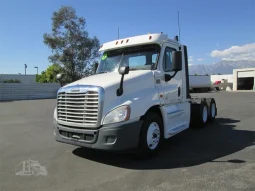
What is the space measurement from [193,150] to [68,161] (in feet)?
9.99

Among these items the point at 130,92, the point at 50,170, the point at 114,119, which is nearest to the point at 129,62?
the point at 130,92

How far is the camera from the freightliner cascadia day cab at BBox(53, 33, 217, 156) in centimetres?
555

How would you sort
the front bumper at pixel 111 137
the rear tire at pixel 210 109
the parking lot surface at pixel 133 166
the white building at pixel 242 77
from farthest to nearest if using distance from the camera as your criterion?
the white building at pixel 242 77 → the rear tire at pixel 210 109 → the front bumper at pixel 111 137 → the parking lot surface at pixel 133 166

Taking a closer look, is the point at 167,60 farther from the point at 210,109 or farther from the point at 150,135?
the point at 210,109

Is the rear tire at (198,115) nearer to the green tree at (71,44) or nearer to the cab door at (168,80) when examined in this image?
the cab door at (168,80)

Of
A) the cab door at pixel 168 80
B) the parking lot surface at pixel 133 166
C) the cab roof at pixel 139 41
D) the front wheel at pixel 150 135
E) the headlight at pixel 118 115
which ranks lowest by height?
the parking lot surface at pixel 133 166

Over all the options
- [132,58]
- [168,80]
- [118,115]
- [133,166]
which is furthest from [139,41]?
[133,166]

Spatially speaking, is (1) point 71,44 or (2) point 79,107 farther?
(1) point 71,44

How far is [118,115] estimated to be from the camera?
18.1 feet

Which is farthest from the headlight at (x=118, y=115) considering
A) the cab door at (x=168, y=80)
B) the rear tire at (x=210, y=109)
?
the rear tire at (x=210, y=109)

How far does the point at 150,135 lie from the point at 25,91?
1202 inches

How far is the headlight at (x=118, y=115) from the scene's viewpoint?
5.53 m

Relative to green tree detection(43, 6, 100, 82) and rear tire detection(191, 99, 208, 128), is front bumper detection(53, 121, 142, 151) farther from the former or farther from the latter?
green tree detection(43, 6, 100, 82)

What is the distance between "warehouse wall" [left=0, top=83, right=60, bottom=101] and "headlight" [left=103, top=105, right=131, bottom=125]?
2973 cm
